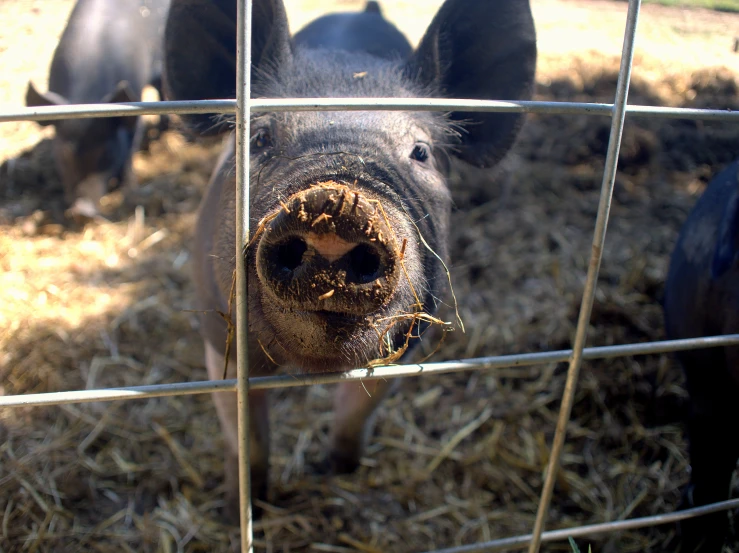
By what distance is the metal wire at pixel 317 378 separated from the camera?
1.47 metres

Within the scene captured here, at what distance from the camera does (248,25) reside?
138 cm

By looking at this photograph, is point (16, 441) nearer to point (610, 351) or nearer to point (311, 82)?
point (311, 82)

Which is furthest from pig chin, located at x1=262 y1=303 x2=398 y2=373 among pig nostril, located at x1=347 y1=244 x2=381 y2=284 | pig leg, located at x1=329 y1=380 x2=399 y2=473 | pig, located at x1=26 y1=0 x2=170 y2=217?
pig, located at x1=26 y1=0 x2=170 y2=217

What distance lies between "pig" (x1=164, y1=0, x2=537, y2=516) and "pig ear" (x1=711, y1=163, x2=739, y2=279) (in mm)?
893

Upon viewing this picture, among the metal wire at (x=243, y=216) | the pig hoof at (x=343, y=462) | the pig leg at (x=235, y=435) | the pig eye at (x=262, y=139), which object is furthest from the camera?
the pig hoof at (x=343, y=462)

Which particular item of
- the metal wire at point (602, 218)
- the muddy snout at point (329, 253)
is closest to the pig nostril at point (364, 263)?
the muddy snout at point (329, 253)

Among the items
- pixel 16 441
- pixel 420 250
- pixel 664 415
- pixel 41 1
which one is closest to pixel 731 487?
pixel 664 415

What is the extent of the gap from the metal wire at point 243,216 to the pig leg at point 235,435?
1.06m

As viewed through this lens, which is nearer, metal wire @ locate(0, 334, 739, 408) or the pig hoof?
metal wire @ locate(0, 334, 739, 408)

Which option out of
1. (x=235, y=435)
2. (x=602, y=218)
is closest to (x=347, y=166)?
(x=602, y=218)

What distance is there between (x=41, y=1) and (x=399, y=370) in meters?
6.15

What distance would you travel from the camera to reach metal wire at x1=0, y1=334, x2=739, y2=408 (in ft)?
4.83

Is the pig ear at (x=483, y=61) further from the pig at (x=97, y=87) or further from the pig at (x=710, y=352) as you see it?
the pig at (x=97, y=87)

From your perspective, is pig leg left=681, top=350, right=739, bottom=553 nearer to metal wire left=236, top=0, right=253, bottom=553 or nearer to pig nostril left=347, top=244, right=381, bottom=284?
pig nostril left=347, top=244, right=381, bottom=284
